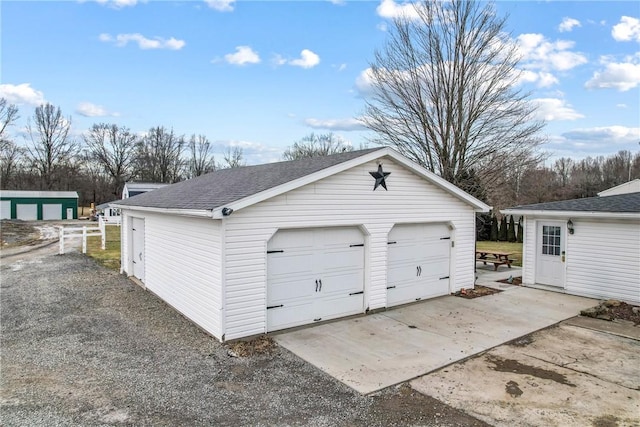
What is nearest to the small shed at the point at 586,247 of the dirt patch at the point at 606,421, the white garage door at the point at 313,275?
the white garage door at the point at 313,275

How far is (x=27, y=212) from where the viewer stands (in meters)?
42.9

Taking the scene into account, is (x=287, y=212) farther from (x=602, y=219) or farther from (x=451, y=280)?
(x=602, y=219)

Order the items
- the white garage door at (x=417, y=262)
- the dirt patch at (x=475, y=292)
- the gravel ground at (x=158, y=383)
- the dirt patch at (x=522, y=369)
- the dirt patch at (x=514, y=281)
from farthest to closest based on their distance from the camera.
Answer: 1. the dirt patch at (x=514, y=281)
2. the dirt patch at (x=475, y=292)
3. the white garage door at (x=417, y=262)
4. the dirt patch at (x=522, y=369)
5. the gravel ground at (x=158, y=383)

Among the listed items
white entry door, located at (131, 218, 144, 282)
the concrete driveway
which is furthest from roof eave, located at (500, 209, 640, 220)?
white entry door, located at (131, 218, 144, 282)

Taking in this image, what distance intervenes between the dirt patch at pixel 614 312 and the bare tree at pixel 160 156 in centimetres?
5399

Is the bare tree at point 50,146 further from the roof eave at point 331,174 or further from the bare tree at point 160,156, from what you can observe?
the roof eave at point 331,174

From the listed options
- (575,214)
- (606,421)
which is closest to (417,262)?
(575,214)

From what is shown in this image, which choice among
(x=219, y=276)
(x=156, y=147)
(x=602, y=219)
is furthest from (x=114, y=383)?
(x=156, y=147)

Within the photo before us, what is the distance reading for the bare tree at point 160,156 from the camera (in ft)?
179

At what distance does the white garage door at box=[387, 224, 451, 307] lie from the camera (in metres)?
9.34

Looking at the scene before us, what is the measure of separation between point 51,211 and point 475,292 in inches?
1863

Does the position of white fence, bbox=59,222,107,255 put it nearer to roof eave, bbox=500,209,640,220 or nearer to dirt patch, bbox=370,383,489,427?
dirt patch, bbox=370,383,489,427

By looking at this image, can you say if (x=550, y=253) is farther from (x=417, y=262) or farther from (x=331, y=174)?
(x=331, y=174)

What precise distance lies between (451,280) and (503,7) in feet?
49.3
